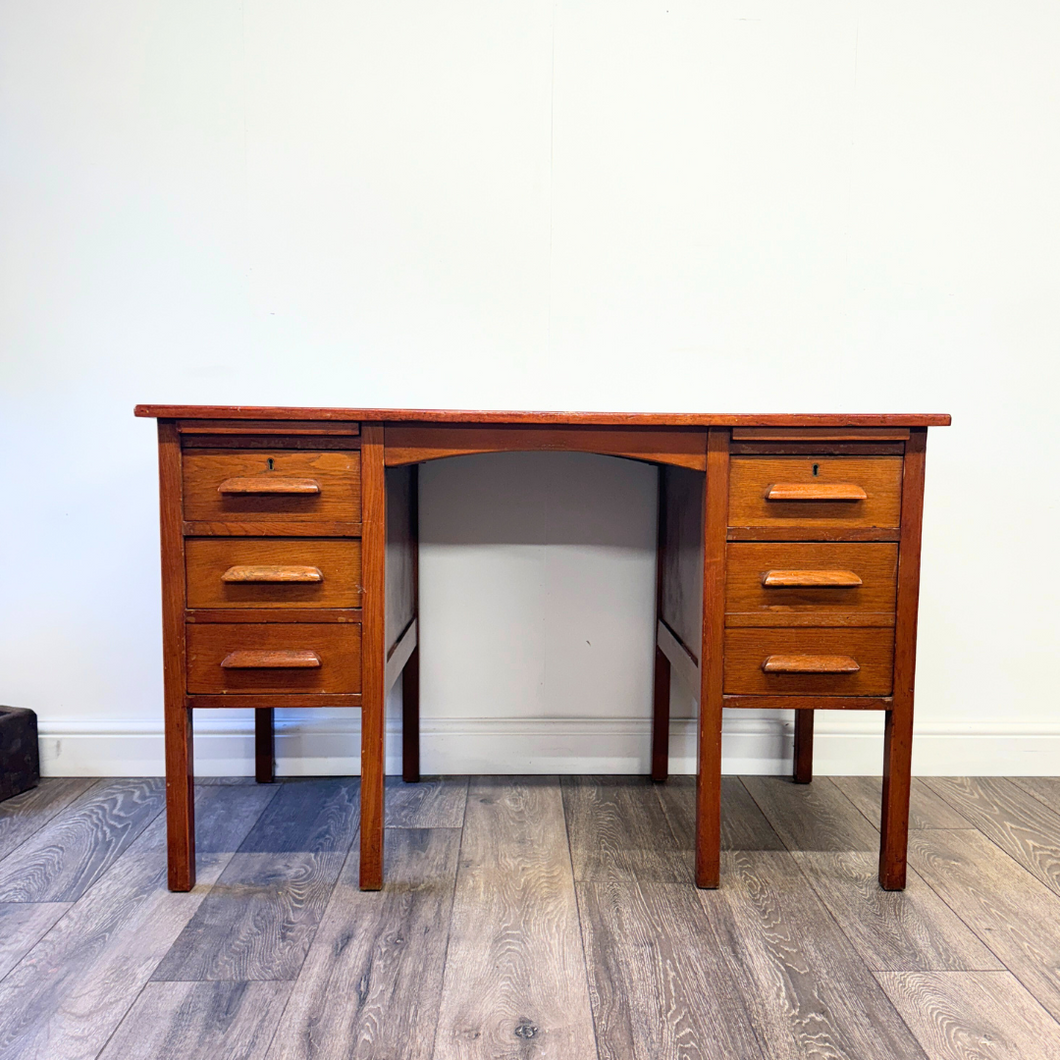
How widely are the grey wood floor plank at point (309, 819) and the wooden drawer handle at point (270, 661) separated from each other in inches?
16.8

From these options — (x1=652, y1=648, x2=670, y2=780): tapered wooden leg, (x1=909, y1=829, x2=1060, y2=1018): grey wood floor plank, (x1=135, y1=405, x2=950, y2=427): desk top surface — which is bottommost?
(x1=909, y1=829, x2=1060, y2=1018): grey wood floor plank

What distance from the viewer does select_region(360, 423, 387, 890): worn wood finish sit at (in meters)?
1.29

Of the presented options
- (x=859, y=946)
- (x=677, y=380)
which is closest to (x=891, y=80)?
(x=677, y=380)

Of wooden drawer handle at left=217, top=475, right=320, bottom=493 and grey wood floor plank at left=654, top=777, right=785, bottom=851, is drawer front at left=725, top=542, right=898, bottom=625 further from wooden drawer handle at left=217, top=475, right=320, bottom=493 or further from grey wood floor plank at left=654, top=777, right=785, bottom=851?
wooden drawer handle at left=217, top=475, right=320, bottom=493

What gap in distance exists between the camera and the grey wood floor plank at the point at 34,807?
1512mm

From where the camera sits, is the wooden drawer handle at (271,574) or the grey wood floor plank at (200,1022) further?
the wooden drawer handle at (271,574)

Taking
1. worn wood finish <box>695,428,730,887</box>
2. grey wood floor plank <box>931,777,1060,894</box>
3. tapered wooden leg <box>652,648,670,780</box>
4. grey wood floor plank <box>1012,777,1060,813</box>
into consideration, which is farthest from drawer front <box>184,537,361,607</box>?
grey wood floor plank <box>1012,777,1060,813</box>

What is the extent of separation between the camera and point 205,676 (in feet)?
4.25

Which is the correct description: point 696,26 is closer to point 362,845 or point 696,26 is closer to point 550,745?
point 550,745

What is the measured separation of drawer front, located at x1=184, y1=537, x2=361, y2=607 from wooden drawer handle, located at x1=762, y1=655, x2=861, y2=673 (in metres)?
0.73

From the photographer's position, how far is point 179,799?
4.33ft

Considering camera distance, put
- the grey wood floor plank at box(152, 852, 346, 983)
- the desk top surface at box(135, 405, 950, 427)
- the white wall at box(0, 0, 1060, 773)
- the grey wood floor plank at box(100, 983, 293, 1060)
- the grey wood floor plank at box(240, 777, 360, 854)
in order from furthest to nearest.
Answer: the white wall at box(0, 0, 1060, 773), the grey wood floor plank at box(240, 777, 360, 854), the desk top surface at box(135, 405, 950, 427), the grey wood floor plank at box(152, 852, 346, 983), the grey wood floor plank at box(100, 983, 293, 1060)

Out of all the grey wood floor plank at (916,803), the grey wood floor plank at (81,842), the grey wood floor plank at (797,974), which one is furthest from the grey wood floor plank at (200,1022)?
the grey wood floor plank at (916,803)

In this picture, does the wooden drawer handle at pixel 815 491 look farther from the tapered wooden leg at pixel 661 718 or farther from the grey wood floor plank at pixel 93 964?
the grey wood floor plank at pixel 93 964
